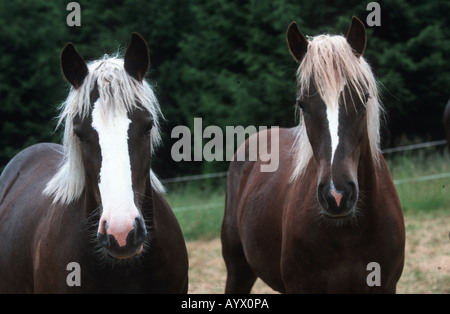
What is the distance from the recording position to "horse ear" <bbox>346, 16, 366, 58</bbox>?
3.39 meters

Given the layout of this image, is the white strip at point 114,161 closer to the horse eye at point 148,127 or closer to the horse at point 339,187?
the horse eye at point 148,127

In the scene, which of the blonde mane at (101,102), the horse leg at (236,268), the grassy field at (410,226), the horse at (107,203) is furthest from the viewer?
the grassy field at (410,226)

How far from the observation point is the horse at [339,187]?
120 inches

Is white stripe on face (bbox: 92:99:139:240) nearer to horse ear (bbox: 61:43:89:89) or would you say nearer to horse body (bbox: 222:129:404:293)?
horse ear (bbox: 61:43:89:89)

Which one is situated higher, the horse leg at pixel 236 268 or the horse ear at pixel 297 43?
the horse ear at pixel 297 43

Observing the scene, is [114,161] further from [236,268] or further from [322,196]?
[236,268]

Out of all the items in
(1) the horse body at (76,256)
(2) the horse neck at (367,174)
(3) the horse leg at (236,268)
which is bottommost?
(3) the horse leg at (236,268)

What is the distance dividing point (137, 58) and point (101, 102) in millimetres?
407

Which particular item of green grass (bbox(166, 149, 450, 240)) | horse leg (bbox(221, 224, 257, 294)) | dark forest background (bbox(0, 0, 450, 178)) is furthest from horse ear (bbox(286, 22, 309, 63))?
dark forest background (bbox(0, 0, 450, 178))

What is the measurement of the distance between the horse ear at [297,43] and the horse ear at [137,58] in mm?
943

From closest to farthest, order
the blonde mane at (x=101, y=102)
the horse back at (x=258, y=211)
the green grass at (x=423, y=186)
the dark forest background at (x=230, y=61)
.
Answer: the blonde mane at (x=101, y=102) → the horse back at (x=258, y=211) → the green grass at (x=423, y=186) → the dark forest background at (x=230, y=61)

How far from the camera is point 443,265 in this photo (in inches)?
252

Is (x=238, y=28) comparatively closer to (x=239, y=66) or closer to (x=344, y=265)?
(x=239, y=66)

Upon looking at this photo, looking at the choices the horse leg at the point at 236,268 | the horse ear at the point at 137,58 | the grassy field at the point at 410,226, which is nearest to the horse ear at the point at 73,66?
the horse ear at the point at 137,58
